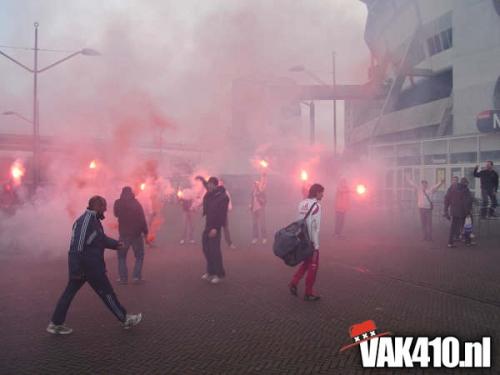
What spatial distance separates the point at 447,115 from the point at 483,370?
20635 millimetres

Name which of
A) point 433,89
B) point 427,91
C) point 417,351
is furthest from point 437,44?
point 417,351

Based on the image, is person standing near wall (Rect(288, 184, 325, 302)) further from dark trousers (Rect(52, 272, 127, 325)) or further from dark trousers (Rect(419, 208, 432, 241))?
dark trousers (Rect(419, 208, 432, 241))

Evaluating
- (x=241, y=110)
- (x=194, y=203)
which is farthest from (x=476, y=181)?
(x=194, y=203)

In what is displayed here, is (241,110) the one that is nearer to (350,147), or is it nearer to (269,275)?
(269,275)

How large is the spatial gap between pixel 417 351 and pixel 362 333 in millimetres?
554

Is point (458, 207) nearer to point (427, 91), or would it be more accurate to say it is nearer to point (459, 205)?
point (459, 205)

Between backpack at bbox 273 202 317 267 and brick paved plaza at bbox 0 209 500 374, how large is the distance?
22.4 inches

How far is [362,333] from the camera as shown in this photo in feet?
14.8

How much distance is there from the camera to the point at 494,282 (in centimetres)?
670

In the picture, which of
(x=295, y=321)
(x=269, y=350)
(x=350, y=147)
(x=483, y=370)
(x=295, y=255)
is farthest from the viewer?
(x=350, y=147)

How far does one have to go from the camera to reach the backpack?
5590mm

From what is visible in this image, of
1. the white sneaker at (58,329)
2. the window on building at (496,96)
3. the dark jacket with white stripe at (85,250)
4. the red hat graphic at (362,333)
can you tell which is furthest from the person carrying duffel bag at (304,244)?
the window on building at (496,96)

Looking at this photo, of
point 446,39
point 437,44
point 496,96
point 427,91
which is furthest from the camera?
point 427,91

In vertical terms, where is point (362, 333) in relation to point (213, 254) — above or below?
below
